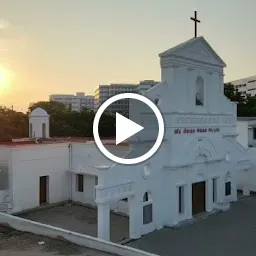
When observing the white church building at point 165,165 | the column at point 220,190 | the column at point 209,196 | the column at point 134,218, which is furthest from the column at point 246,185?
the column at point 134,218

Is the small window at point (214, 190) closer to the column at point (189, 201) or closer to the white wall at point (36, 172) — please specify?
the column at point (189, 201)

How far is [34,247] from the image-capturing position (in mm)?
11656

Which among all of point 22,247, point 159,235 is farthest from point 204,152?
point 22,247

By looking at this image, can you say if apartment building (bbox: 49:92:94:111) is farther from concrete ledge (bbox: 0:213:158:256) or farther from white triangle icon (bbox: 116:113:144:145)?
concrete ledge (bbox: 0:213:158:256)

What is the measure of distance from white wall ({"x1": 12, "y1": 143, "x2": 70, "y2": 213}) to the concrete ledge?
4121 millimetres

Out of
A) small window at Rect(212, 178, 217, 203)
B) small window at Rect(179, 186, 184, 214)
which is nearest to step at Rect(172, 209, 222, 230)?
small window at Rect(179, 186, 184, 214)

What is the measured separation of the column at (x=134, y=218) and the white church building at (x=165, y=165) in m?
0.04

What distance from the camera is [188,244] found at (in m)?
13.6

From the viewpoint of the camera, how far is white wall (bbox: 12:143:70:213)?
18156 mm

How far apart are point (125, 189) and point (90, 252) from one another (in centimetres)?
341

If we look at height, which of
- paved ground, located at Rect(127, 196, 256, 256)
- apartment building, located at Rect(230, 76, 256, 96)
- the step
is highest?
apartment building, located at Rect(230, 76, 256, 96)

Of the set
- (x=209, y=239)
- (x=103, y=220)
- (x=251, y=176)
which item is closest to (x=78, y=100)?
(x=251, y=176)

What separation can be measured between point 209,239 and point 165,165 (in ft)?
11.0

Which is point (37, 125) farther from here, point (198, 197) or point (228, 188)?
point (228, 188)
